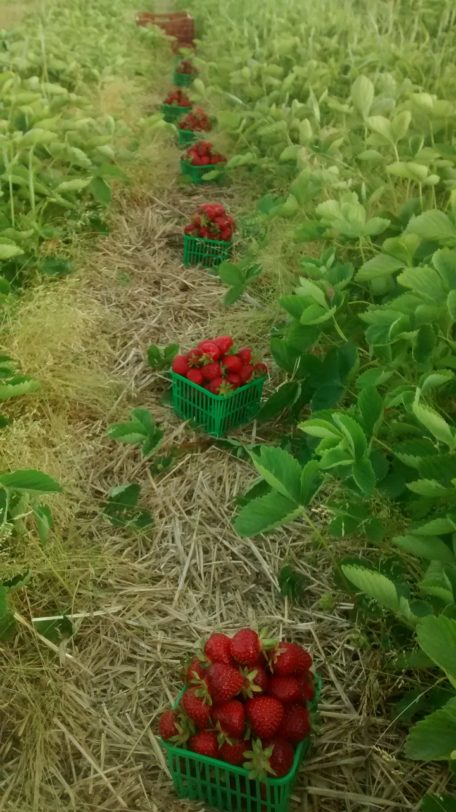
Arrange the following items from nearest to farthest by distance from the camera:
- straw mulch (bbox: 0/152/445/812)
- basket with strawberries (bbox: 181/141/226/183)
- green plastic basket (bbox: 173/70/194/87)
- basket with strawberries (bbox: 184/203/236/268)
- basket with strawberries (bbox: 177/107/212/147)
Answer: straw mulch (bbox: 0/152/445/812) → basket with strawberries (bbox: 184/203/236/268) → basket with strawberries (bbox: 181/141/226/183) → basket with strawberries (bbox: 177/107/212/147) → green plastic basket (bbox: 173/70/194/87)

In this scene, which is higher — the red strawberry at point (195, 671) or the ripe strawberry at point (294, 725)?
the red strawberry at point (195, 671)

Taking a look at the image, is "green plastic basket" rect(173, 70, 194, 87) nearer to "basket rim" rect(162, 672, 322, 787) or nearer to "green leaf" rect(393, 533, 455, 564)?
"green leaf" rect(393, 533, 455, 564)

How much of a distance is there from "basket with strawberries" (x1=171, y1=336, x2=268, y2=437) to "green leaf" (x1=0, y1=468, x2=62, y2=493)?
74cm

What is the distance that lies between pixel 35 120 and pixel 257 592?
6.58 ft

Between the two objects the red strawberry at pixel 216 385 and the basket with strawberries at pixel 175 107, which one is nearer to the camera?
the red strawberry at pixel 216 385

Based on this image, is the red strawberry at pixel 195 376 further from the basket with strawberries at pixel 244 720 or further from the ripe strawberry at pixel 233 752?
the ripe strawberry at pixel 233 752

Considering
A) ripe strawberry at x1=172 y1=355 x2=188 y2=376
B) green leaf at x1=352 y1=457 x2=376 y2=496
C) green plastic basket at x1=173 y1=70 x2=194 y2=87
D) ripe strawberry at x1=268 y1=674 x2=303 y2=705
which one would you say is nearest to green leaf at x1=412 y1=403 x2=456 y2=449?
green leaf at x1=352 y1=457 x2=376 y2=496

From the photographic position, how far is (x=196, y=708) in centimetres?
115

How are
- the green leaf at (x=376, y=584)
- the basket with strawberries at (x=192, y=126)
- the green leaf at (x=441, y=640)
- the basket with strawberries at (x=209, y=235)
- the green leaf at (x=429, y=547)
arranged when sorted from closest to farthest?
the green leaf at (x=441, y=640), the green leaf at (x=376, y=584), the green leaf at (x=429, y=547), the basket with strawberries at (x=209, y=235), the basket with strawberries at (x=192, y=126)

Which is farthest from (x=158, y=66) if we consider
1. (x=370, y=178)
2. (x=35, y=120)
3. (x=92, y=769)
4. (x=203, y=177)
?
(x=92, y=769)

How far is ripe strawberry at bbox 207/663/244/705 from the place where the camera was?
44.8 inches

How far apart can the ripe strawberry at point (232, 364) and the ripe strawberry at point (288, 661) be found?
97 centimetres

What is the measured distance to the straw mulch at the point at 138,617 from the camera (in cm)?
130

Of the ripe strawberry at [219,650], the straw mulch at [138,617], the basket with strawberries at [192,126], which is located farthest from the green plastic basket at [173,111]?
the ripe strawberry at [219,650]
